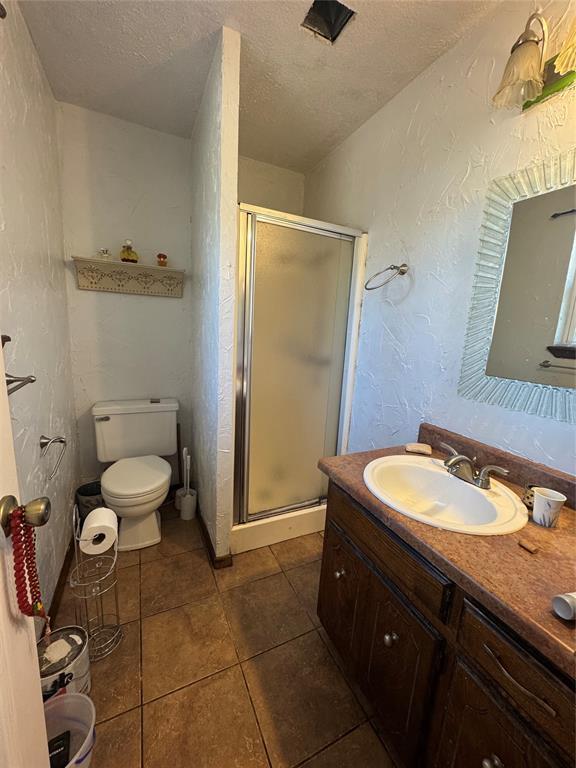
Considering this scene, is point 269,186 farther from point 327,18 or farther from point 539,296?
point 539,296

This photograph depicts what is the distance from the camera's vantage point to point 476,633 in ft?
2.05

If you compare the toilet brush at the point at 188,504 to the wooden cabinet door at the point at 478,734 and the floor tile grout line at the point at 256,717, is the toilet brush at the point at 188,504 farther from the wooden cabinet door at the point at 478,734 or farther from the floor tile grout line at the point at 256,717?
the wooden cabinet door at the point at 478,734

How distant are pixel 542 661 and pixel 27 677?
948 millimetres

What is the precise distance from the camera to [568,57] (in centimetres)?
81

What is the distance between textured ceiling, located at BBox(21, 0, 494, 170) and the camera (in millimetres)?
1104

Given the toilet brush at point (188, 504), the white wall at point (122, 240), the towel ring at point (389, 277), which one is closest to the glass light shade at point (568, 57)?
the towel ring at point (389, 277)

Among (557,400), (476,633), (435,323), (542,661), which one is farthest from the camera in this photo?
(435,323)

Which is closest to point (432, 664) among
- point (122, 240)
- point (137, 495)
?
point (137, 495)

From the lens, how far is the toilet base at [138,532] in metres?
1.74

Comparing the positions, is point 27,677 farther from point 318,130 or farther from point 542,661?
point 318,130

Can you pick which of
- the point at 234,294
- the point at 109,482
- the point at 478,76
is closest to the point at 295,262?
the point at 234,294

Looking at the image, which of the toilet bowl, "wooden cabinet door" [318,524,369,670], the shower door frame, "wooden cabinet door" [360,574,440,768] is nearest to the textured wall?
the toilet bowl

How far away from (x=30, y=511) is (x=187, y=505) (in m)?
1.64

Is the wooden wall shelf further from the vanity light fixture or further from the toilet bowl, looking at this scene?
the vanity light fixture
